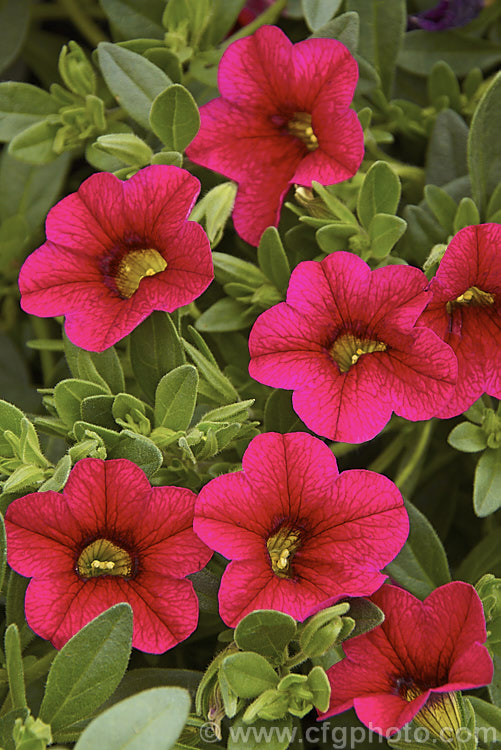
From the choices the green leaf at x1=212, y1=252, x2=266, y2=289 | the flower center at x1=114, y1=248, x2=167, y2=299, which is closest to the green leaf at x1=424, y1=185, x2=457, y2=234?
the green leaf at x1=212, y1=252, x2=266, y2=289

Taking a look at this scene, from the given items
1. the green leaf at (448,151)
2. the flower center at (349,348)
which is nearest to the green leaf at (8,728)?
the flower center at (349,348)

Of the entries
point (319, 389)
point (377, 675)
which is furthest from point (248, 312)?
point (377, 675)

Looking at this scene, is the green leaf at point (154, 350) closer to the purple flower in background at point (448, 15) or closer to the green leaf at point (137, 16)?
the green leaf at point (137, 16)

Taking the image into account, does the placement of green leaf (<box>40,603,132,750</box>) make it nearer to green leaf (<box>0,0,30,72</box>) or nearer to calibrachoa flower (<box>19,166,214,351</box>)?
calibrachoa flower (<box>19,166,214,351</box>)

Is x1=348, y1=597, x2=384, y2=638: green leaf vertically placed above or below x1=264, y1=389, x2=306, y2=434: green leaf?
below

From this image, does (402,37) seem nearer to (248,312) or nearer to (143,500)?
(248,312)

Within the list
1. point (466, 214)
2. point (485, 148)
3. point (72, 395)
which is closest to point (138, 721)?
point (72, 395)
